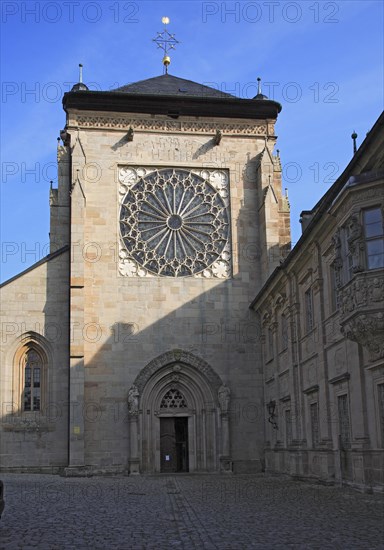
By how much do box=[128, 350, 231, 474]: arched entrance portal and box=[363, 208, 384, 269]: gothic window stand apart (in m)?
15.3

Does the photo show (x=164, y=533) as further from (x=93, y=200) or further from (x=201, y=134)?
(x=201, y=134)

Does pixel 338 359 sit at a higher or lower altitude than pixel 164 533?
higher

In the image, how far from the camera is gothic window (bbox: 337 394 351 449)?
20156 mm

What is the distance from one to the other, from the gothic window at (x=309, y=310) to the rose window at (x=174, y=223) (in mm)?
9468

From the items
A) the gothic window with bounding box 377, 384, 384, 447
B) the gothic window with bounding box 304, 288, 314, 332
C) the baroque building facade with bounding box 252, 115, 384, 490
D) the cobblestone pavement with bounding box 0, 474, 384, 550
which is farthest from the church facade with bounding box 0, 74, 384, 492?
the cobblestone pavement with bounding box 0, 474, 384, 550

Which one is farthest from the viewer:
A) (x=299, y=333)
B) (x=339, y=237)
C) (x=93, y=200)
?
(x=93, y=200)

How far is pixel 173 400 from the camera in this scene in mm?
32125

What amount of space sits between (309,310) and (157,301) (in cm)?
959

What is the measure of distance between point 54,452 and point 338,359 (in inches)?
571

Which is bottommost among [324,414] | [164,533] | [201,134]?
[164,533]

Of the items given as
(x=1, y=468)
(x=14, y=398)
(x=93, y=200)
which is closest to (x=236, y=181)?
(x=93, y=200)

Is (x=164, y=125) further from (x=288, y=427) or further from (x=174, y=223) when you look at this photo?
(x=288, y=427)

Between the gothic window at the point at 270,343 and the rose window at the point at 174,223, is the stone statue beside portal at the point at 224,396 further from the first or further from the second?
the rose window at the point at 174,223

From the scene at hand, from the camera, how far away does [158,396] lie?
3180 cm
